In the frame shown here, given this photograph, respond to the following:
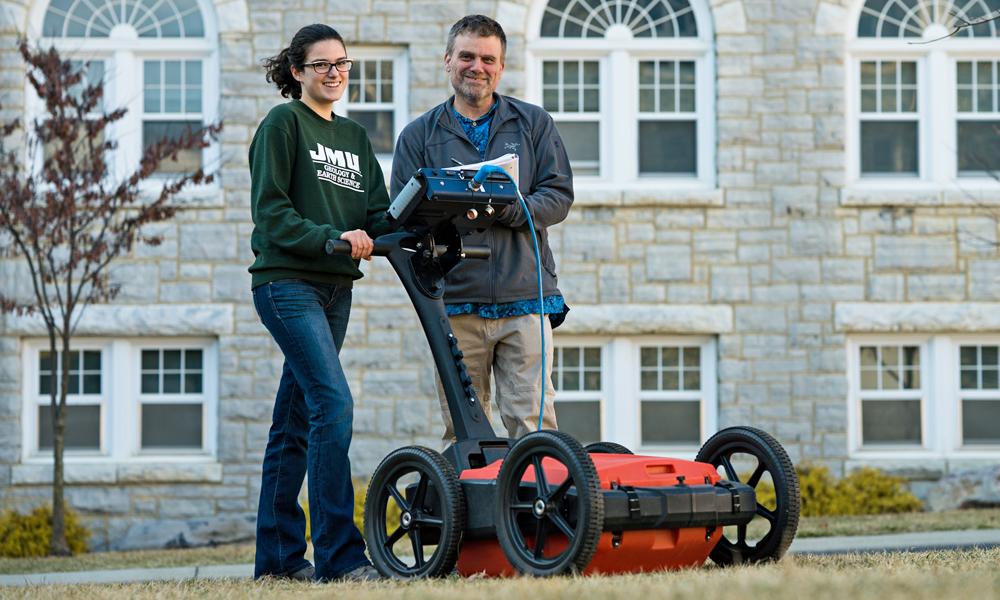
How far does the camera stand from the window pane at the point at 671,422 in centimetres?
1234

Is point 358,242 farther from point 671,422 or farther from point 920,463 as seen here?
point 920,463

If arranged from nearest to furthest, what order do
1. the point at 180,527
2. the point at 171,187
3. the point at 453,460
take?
the point at 453,460, the point at 171,187, the point at 180,527

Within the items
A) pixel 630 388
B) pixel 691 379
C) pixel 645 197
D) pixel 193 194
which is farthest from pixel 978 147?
pixel 193 194

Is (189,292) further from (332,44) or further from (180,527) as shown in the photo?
(332,44)

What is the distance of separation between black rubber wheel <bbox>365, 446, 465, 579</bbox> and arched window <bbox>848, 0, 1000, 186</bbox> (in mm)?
8177

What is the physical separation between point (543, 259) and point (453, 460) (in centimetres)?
103

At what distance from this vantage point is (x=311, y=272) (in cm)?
539

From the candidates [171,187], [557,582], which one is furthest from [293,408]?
[171,187]

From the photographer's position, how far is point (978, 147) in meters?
12.6

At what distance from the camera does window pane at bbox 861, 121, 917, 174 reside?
1255cm

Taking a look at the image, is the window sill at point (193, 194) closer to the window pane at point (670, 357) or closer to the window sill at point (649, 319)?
the window sill at point (649, 319)

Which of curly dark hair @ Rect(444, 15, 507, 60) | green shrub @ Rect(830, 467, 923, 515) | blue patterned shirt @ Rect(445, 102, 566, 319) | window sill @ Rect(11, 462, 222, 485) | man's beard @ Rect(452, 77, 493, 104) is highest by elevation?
curly dark hair @ Rect(444, 15, 507, 60)

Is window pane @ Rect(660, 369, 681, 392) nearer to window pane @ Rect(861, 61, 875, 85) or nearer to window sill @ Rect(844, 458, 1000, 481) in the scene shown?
window sill @ Rect(844, 458, 1000, 481)

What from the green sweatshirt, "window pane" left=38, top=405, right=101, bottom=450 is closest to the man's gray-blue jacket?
the green sweatshirt
